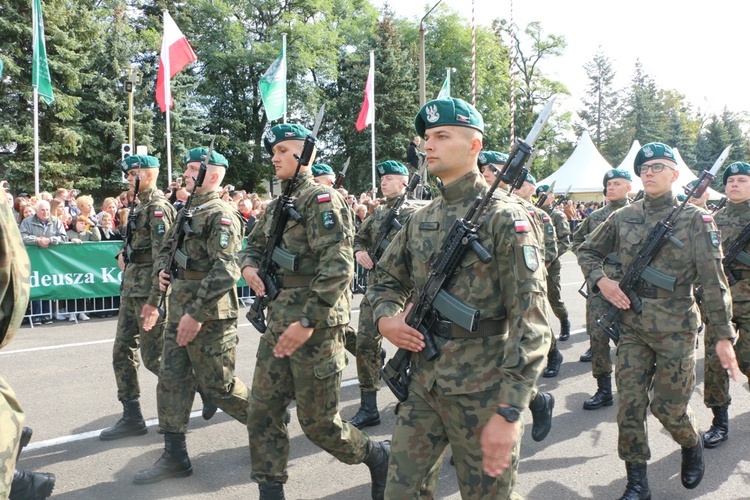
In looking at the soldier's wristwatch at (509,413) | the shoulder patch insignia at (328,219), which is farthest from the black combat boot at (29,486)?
the soldier's wristwatch at (509,413)

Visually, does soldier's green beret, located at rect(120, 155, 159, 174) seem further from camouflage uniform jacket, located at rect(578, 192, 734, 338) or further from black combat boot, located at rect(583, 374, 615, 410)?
black combat boot, located at rect(583, 374, 615, 410)

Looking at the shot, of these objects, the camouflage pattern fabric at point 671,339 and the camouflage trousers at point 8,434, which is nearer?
the camouflage trousers at point 8,434

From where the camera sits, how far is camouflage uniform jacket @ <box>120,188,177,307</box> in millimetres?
5012

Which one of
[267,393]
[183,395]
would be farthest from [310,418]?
[183,395]

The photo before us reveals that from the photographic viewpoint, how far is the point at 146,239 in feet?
17.2

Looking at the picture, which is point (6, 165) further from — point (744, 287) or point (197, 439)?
point (744, 287)

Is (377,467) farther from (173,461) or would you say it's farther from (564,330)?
(564,330)

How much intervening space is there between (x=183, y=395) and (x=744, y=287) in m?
4.52

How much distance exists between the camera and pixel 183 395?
4297 mm

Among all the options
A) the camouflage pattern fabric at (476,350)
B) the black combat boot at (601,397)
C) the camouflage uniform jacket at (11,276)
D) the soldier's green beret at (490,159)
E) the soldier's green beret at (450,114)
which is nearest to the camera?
the camouflage uniform jacket at (11,276)

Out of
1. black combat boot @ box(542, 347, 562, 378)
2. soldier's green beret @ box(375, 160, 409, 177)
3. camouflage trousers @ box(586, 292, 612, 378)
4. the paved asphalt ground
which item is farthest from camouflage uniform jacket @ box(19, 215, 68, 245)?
camouflage trousers @ box(586, 292, 612, 378)

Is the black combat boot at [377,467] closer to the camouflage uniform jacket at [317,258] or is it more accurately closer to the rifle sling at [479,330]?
the camouflage uniform jacket at [317,258]

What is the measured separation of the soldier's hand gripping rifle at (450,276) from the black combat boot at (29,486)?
7.56 feet

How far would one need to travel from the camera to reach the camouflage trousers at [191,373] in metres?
4.24
